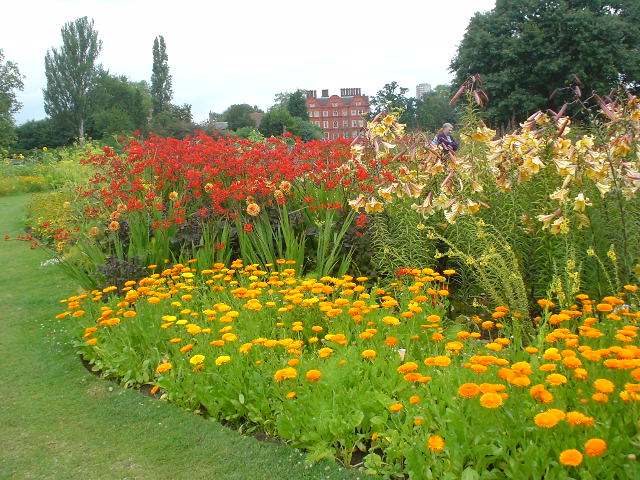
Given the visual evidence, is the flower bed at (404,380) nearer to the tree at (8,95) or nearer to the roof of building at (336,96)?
the tree at (8,95)

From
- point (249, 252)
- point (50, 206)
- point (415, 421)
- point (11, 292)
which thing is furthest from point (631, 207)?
point (50, 206)

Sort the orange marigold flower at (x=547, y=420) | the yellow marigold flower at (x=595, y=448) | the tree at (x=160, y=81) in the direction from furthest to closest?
the tree at (x=160, y=81)
the orange marigold flower at (x=547, y=420)
the yellow marigold flower at (x=595, y=448)

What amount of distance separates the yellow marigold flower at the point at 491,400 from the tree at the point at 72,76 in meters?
55.7

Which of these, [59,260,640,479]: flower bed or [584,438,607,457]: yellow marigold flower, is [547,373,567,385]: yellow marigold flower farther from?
[584,438,607,457]: yellow marigold flower

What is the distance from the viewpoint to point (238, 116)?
233ft

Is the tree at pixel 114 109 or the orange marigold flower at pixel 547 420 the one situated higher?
the tree at pixel 114 109

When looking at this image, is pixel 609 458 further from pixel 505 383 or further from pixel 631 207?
pixel 631 207

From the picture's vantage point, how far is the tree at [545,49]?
89.9 feet

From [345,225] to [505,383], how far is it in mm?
3073

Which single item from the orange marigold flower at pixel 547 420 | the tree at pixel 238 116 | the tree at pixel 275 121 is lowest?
the orange marigold flower at pixel 547 420

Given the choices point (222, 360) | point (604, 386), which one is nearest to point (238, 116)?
point (222, 360)

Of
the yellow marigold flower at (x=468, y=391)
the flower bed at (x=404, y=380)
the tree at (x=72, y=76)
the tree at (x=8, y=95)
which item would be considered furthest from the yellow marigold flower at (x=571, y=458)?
the tree at (x=72, y=76)

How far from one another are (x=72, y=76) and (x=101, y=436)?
2269 inches

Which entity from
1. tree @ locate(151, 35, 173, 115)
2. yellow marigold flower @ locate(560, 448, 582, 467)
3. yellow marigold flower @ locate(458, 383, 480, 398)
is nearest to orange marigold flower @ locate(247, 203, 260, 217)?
yellow marigold flower @ locate(458, 383, 480, 398)
